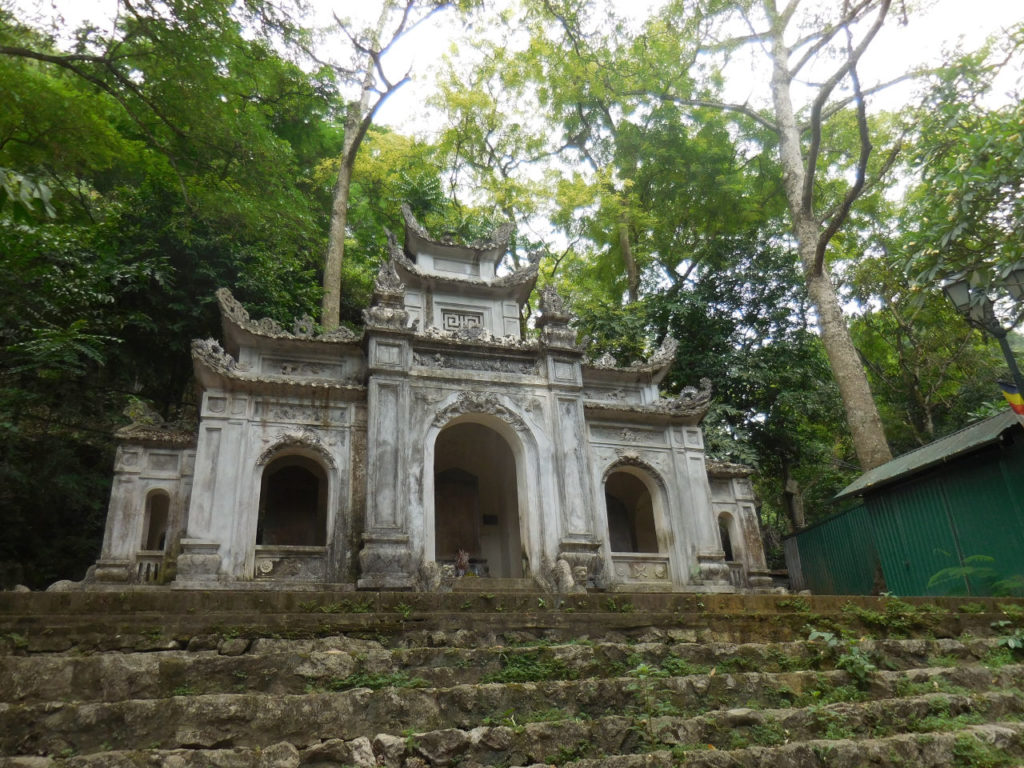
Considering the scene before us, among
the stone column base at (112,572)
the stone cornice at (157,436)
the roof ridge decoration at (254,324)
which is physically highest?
the roof ridge decoration at (254,324)

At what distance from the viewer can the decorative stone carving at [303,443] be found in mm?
11227

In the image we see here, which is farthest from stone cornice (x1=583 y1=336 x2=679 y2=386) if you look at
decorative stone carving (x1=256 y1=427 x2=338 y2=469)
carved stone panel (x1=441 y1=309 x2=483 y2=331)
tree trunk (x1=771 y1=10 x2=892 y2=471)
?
decorative stone carving (x1=256 y1=427 x2=338 y2=469)

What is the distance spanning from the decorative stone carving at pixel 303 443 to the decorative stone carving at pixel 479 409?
1.83 metres

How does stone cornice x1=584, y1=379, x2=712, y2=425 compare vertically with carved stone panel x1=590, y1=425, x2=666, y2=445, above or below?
above

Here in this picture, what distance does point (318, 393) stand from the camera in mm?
11625

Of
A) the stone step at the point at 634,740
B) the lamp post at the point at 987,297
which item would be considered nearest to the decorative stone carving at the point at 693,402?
the lamp post at the point at 987,297

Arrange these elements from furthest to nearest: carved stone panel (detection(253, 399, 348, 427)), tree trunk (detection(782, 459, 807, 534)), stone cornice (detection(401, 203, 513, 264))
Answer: tree trunk (detection(782, 459, 807, 534))
stone cornice (detection(401, 203, 513, 264))
carved stone panel (detection(253, 399, 348, 427))

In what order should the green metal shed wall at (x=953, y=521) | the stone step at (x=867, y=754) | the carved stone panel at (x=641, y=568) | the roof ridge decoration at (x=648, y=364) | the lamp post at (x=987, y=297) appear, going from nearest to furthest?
the stone step at (x=867, y=754) → the lamp post at (x=987, y=297) → the green metal shed wall at (x=953, y=521) → the carved stone panel at (x=641, y=568) → the roof ridge decoration at (x=648, y=364)

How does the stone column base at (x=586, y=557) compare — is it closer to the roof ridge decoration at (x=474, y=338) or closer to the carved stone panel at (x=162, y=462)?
the roof ridge decoration at (x=474, y=338)

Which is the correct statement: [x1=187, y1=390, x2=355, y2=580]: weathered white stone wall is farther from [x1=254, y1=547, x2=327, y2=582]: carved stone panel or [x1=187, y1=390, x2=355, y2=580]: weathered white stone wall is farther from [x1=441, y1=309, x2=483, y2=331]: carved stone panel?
[x1=441, y1=309, x2=483, y2=331]: carved stone panel

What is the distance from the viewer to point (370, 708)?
4527mm

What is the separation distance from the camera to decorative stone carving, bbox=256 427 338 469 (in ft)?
36.8

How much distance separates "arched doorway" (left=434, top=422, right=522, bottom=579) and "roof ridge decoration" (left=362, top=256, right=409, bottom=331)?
2.84 m

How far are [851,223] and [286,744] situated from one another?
23.1m
